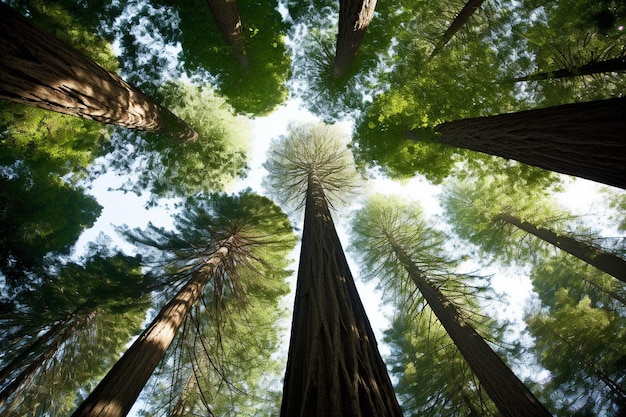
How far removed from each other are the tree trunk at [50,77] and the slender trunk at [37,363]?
20.6ft

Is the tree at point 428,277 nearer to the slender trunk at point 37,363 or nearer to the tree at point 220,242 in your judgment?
the tree at point 220,242

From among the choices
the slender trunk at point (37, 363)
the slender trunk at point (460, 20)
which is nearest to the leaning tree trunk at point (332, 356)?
the slender trunk at point (460, 20)

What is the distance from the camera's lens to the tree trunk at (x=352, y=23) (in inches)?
203

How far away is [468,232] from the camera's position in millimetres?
12547

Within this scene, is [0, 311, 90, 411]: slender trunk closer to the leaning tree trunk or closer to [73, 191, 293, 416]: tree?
[73, 191, 293, 416]: tree

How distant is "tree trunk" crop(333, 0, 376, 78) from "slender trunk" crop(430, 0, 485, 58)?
7.80 ft

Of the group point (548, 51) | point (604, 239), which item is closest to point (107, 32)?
point (548, 51)

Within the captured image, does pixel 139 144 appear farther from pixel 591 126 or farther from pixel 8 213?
pixel 591 126

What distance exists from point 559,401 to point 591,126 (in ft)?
37.3

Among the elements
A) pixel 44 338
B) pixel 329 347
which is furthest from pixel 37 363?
pixel 329 347

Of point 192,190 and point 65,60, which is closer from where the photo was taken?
point 65,60

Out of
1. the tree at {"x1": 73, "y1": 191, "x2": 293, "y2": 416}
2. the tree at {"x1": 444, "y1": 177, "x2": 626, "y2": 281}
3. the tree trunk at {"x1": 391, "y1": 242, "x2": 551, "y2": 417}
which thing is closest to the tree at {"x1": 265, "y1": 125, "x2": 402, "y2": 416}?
the tree at {"x1": 73, "y1": 191, "x2": 293, "y2": 416}

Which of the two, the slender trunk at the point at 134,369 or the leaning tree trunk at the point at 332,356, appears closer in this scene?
the leaning tree trunk at the point at 332,356

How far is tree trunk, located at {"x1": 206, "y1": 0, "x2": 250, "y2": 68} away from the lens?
530cm
